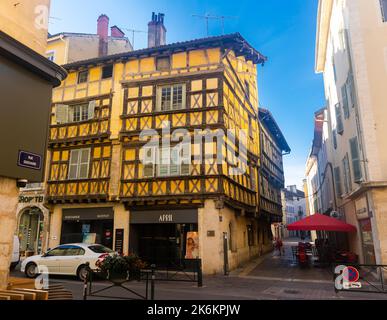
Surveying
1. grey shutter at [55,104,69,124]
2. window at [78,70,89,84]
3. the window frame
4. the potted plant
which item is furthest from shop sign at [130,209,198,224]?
window at [78,70,89,84]

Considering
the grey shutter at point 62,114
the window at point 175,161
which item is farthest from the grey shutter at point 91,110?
the window at point 175,161

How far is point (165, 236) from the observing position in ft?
52.2

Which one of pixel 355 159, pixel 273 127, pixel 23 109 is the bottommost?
pixel 23 109

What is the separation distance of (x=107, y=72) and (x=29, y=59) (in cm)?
1356

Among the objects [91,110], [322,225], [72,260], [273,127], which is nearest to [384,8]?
[322,225]

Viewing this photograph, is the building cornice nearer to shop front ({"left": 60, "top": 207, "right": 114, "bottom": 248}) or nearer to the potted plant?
shop front ({"left": 60, "top": 207, "right": 114, "bottom": 248})

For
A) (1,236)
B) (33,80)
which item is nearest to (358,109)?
(33,80)

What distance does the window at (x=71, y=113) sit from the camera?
1802 cm

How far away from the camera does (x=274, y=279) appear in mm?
12750

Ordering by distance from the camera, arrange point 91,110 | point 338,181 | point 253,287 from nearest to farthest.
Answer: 1. point 253,287
2. point 91,110
3. point 338,181

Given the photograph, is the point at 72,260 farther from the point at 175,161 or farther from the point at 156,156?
the point at 175,161
